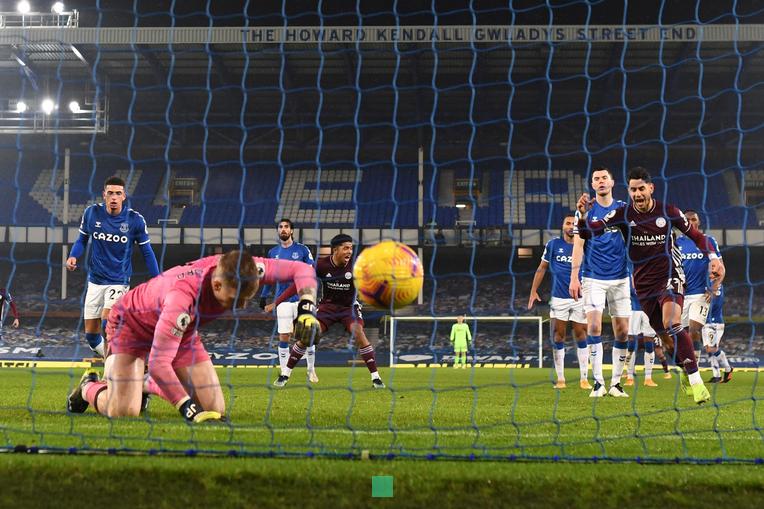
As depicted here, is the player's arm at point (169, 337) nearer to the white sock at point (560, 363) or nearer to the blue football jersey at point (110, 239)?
the blue football jersey at point (110, 239)

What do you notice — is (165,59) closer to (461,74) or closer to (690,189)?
(461,74)

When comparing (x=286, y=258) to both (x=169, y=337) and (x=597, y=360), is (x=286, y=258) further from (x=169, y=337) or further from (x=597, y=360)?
(x=169, y=337)

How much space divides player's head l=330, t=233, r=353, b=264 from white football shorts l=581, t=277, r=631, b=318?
10.4 ft

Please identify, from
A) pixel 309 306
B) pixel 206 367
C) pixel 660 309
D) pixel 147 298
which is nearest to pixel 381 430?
pixel 309 306

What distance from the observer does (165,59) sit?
28297mm

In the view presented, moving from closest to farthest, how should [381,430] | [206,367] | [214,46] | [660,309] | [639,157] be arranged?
[381,430]
[206,367]
[660,309]
[214,46]
[639,157]

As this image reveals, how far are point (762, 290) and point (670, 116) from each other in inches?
300

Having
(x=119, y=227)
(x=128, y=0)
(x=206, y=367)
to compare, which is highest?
(x=128, y=0)

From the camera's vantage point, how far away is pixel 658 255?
7.29m

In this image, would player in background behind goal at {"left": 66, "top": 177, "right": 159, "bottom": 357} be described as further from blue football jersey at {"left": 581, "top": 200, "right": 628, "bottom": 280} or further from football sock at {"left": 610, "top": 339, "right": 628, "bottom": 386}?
football sock at {"left": 610, "top": 339, "right": 628, "bottom": 386}

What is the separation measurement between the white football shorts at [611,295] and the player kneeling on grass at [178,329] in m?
5.60

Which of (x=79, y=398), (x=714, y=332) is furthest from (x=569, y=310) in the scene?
(x=79, y=398)

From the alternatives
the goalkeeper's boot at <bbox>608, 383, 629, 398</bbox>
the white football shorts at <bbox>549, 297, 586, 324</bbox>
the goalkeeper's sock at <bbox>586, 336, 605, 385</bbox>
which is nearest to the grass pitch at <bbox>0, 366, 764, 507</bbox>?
the goalkeeper's boot at <bbox>608, 383, 629, 398</bbox>

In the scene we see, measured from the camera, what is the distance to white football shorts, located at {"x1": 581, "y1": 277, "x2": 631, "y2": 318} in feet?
32.7
